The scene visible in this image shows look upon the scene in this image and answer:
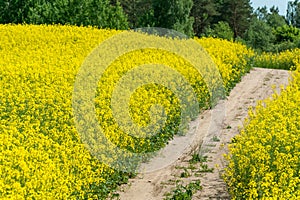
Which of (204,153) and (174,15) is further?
(174,15)

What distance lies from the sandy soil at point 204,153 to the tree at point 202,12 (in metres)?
25.3

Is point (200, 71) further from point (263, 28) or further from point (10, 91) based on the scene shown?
point (263, 28)

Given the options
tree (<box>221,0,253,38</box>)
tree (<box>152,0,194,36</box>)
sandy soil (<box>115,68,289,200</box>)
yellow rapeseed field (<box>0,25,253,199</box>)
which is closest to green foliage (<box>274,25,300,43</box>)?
tree (<box>221,0,253,38</box>)

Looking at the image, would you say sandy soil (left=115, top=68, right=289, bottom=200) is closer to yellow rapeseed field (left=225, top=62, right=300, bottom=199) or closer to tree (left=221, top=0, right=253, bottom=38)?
yellow rapeseed field (left=225, top=62, right=300, bottom=199)

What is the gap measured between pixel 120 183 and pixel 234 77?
22.5 feet

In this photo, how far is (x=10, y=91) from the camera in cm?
834

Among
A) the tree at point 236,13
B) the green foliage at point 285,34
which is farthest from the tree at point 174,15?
the tree at point 236,13

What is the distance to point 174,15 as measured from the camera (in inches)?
874

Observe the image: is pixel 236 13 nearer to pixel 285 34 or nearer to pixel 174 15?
pixel 285 34

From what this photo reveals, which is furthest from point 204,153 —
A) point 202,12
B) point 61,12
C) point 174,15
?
point 202,12

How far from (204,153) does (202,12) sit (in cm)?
3084

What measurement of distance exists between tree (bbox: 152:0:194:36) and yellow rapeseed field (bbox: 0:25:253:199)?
8.68m

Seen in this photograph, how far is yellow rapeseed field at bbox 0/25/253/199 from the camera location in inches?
225

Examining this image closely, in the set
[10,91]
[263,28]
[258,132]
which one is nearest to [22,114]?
[10,91]
